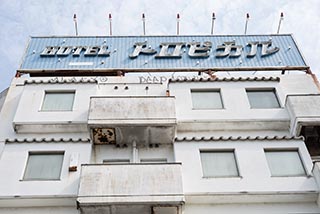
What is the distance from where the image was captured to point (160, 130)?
53.0 feet

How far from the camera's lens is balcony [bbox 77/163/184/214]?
13.1m

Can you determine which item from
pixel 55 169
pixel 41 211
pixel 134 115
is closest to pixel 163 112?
pixel 134 115

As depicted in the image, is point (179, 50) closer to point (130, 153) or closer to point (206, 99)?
point (206, 99)

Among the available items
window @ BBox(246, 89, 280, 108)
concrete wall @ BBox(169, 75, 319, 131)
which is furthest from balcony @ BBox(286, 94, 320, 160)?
window @ BBox(246, 89, 280, 108)

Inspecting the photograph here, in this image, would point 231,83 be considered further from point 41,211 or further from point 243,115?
point 41,211

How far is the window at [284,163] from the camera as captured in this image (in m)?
14.6

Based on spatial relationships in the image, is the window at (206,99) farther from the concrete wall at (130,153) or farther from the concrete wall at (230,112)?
the concrete wall at (130,153)

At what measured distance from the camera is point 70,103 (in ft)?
58.4

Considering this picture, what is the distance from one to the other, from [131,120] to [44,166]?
3.46 metres

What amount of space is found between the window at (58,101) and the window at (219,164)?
5954mm

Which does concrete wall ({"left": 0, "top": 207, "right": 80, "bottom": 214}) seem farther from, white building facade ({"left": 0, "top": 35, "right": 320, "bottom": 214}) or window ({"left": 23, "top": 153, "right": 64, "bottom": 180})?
window ({"left": 23, "top": 153, "right": 64, "bottom": 180})

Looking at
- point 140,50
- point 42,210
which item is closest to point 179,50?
point 140,50

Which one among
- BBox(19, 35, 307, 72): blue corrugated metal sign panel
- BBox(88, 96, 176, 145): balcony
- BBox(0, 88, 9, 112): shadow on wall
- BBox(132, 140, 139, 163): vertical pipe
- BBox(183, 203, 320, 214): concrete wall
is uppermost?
BBox(19, 35, 307, 72): blue corrugated metal sign panel

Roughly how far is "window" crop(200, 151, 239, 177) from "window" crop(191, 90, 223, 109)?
283 cm
